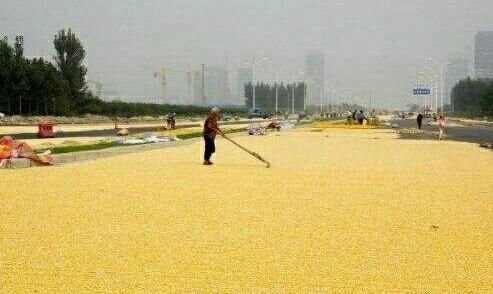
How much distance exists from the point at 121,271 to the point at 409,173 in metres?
10.8

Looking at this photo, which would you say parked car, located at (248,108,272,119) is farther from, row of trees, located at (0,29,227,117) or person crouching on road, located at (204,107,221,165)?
person crouching on road, located at (204,107,221,165)

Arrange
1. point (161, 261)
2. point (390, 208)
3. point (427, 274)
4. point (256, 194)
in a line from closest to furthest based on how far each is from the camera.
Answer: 1. point (427, 274)
2. point (161, 261)
3. point (390, 208)
4. point (256, 194)

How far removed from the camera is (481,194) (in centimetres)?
1126

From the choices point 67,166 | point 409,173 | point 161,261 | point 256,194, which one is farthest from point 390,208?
point 67,166

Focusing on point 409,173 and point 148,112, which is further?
point 148,112

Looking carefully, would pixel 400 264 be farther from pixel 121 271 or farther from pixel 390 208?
pixel 390 208

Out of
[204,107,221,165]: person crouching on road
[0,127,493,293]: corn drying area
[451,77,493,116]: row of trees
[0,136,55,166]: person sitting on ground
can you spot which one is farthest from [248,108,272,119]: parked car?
[0,127,493,293]: corn drying area

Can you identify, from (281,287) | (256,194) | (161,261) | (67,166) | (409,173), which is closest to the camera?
(281,287)

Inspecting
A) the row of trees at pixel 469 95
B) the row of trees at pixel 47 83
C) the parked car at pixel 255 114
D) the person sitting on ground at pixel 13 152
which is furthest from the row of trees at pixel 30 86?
the row of trees at pixel 469 95

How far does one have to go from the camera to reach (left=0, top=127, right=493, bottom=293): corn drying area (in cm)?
541

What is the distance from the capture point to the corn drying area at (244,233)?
5.41 meters

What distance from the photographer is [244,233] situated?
745cm

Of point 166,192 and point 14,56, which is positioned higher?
point 14,56

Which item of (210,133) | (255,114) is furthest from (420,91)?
(210,133)
